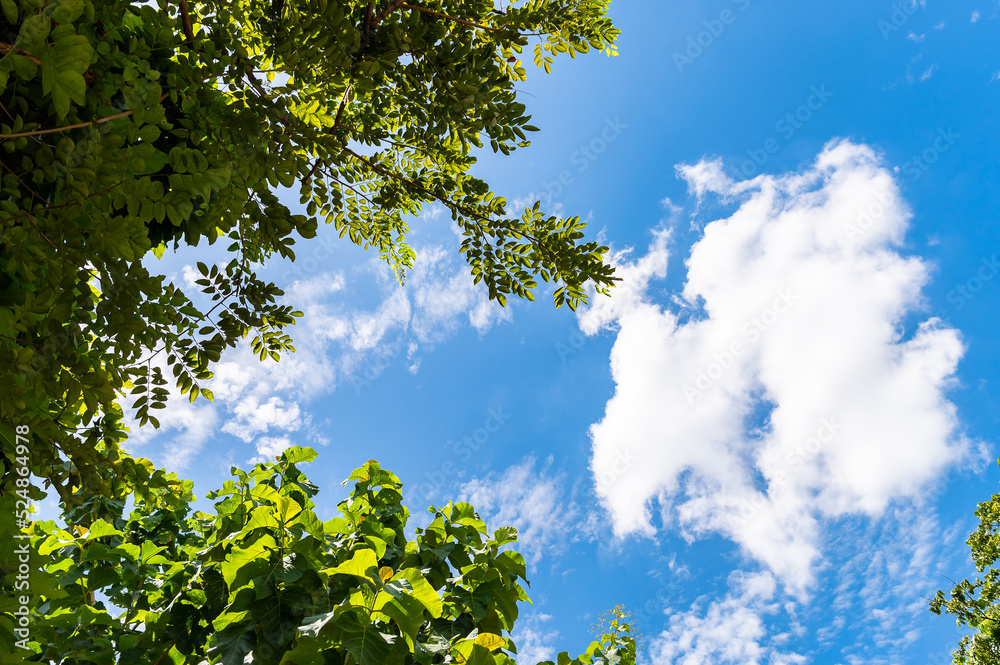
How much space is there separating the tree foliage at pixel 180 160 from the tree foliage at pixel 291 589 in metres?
0.56

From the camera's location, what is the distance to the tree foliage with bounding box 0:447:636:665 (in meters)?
1.89

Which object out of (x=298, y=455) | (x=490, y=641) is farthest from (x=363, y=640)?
(x=298, y=455)

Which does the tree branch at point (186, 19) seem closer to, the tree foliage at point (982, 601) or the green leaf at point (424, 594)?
the green leaf at point (424, 594)

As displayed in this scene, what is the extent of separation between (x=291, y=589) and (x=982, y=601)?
1716 centimetres

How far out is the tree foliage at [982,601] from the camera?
1149 centimetres

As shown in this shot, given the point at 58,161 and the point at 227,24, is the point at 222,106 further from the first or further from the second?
the point at 58,161

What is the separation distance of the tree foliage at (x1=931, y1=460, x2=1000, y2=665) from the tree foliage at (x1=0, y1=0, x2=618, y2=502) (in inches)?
617

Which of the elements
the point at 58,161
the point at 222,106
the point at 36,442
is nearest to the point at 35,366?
the point at 36,442

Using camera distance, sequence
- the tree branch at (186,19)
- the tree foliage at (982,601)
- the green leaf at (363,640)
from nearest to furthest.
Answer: the green leaf at (363,640), the tree branch at (186,19), the tree foliage at (982,601)

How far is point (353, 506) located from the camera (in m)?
3.16

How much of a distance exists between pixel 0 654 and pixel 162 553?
2058 mm
